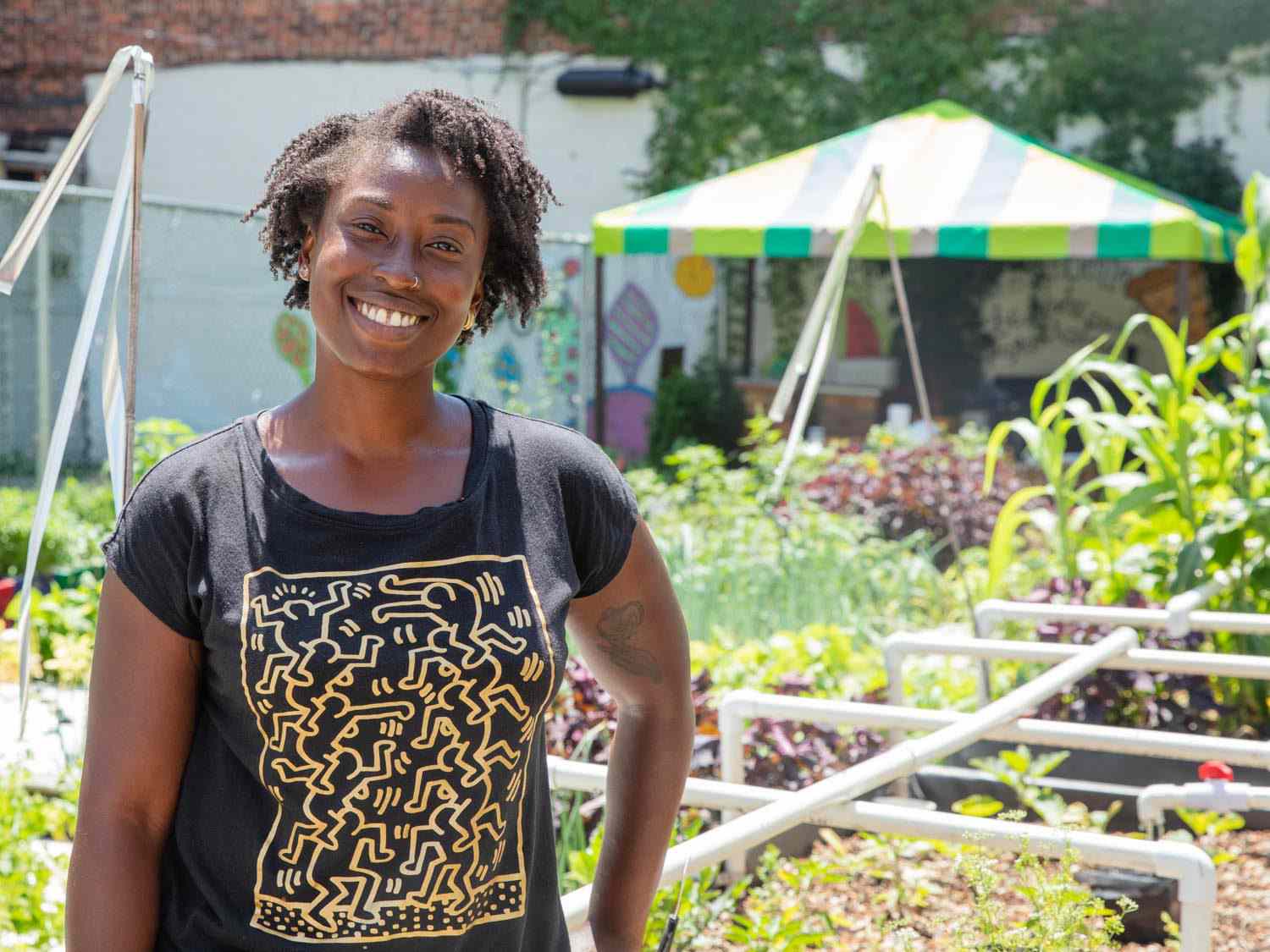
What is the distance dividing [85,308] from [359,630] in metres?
1.10

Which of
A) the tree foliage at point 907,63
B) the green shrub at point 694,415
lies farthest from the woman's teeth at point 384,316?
the tree foliage at point 907,63

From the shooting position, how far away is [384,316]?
4.98ft

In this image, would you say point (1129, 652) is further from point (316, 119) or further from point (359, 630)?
point (316, 119)

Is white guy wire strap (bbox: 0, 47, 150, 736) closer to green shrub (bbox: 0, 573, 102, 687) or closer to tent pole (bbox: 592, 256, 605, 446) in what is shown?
green shrub (bbox: 0, 573, 102, 687)

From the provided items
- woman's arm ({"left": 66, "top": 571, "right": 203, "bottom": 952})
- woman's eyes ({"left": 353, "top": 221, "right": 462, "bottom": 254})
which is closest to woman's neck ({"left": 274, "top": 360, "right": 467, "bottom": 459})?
woman's eyes ({"left": 353, "top": 221, "right": 462, "bottom": 254})

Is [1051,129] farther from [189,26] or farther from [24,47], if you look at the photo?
[24,47]

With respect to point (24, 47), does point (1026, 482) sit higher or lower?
lower

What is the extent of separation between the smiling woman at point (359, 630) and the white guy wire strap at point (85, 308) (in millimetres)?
747

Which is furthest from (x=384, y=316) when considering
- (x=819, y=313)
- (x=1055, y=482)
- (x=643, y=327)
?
(x=643, y=327)

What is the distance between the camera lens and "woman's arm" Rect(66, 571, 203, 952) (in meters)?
1.38

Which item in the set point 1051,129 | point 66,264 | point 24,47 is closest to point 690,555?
point 66,264

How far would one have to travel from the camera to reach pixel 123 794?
4.59 ft

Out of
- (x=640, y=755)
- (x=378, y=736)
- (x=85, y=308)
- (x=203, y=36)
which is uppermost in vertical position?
(x=203, y=36)

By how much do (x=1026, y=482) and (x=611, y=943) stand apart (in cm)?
734
